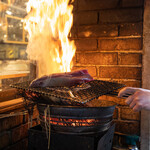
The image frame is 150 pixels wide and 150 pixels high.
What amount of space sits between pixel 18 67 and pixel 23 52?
0.18 m

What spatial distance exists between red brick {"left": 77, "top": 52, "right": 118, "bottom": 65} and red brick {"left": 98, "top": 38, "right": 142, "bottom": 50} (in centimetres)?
9

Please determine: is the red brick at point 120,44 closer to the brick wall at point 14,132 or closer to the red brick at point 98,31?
the red brick at point 98,31

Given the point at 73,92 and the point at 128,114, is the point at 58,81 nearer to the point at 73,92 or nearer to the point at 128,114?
the point at 73,92

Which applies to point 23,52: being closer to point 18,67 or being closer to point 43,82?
point 18,67

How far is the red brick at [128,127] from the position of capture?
7.47ft

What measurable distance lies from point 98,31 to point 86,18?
0.24m

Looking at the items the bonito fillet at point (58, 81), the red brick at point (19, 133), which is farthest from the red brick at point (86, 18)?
the red brick at point (19, 133)

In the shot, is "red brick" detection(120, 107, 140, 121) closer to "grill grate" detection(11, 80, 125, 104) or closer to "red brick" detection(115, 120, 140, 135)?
"red brick" detection(115, 120, 140, 135)

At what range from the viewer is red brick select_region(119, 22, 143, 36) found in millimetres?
2189

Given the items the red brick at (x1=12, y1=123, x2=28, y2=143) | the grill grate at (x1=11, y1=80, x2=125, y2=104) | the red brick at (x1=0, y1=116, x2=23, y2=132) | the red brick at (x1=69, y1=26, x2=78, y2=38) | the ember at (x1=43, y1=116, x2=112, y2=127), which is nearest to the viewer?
the grill grate at (x1=11, y1=80, x2=125, y2=104)

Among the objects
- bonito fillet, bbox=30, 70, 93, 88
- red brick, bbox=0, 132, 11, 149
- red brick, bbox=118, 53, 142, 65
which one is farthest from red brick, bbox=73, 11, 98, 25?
red brick, bbox=0, 132, 11, 149

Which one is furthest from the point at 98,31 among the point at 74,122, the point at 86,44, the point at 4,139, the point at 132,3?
the point at 4,139

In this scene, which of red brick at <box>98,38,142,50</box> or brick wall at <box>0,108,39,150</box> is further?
red brick at <box>98,38,142,50</box>

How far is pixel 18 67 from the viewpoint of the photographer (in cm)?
211
